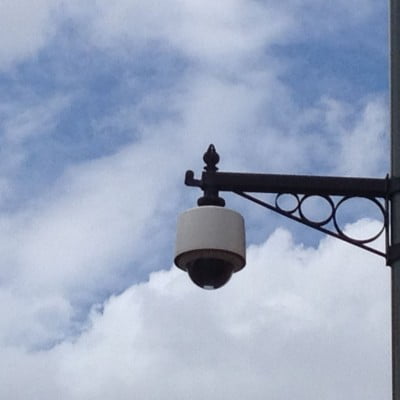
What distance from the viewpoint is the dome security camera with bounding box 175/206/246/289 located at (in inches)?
365

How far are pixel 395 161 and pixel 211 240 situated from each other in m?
1.14

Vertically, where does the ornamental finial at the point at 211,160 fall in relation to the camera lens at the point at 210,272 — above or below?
above

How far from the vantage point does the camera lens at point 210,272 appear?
939 cm

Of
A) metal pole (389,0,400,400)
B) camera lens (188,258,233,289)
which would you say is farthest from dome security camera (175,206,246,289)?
metal pole (389,0,400,400)

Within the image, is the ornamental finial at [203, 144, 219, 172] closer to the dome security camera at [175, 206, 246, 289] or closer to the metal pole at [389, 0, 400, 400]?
the dome security camera at [175, 206, 246, 289]

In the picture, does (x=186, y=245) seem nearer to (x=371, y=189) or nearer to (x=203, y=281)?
(x=203, y=281)

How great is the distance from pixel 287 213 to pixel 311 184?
22 centimetres

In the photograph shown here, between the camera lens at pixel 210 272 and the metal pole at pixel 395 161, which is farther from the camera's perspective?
the camera lens at pixel 210 272

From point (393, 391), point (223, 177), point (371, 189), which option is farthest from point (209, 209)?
point (393, 391)

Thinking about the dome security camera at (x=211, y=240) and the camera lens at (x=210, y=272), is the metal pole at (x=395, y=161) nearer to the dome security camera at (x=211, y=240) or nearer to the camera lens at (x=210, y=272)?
the dome security camera at (x=211, y=240)

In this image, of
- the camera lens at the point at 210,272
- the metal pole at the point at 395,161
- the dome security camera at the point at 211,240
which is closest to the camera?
the metal pole at the point at 395,161

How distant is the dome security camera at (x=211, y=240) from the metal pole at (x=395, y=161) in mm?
909

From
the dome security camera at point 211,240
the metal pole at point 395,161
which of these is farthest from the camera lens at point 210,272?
the metal pole at point 395,161

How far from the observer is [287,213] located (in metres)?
9.28
